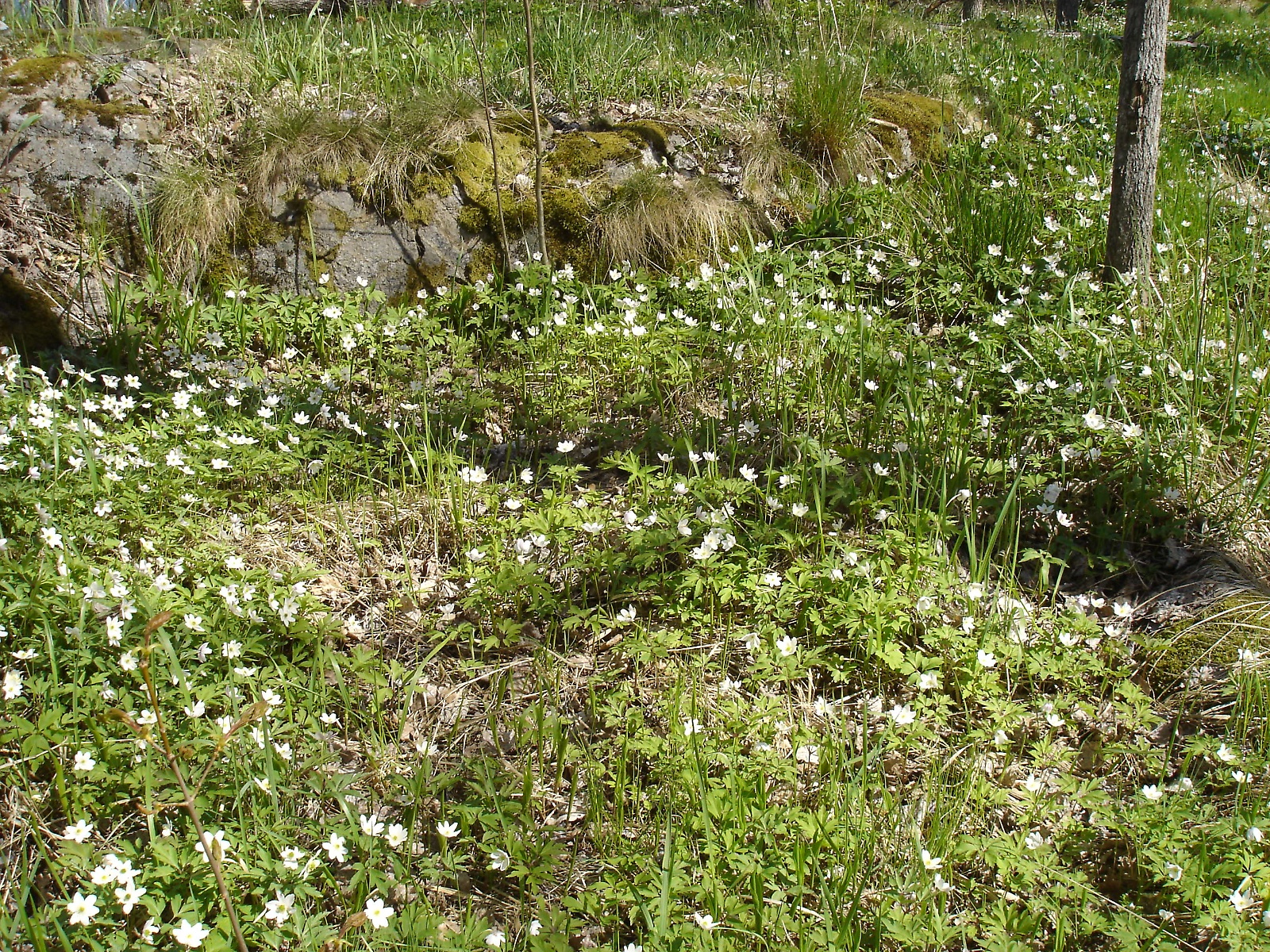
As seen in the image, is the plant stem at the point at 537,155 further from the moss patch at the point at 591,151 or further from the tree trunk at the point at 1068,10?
the tree trunk at the point at 1068,10

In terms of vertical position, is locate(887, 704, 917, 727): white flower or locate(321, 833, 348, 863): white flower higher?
locate(887, 704, 917, 727): white flower

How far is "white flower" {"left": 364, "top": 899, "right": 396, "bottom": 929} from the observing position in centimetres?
192

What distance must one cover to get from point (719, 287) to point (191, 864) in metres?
3.40

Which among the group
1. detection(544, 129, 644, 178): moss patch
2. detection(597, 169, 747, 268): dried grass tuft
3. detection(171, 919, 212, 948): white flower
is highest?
detection(544, 129, 644, 178): moss patch

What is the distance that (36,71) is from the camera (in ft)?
15.5

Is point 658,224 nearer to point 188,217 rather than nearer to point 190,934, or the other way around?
point 188,217

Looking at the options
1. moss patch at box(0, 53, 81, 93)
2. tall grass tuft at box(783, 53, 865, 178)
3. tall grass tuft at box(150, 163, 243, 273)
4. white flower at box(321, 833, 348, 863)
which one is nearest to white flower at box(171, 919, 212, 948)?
white flower at box(321, 833, 348, 863)

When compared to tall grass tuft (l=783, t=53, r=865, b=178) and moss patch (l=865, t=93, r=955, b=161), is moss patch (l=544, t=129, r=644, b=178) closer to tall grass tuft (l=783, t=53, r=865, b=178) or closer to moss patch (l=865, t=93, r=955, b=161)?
tall grass tuft (l=783, t=53, r=865, b=178)

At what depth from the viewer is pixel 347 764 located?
8.38 feet

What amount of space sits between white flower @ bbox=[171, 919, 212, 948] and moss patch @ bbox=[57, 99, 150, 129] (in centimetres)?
434

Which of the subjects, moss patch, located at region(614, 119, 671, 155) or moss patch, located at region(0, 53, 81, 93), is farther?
moss patch, located at region(614, 119, 671, 155)

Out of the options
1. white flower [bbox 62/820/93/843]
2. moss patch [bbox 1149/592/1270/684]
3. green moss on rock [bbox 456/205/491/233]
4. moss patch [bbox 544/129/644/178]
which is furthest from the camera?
moss patch [bbox 544/129/644/178]

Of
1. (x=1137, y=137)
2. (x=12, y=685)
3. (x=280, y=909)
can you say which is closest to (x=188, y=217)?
(x=12, y=685)

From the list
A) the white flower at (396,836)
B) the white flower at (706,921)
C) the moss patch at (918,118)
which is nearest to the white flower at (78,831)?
the white flower at (396,836)
